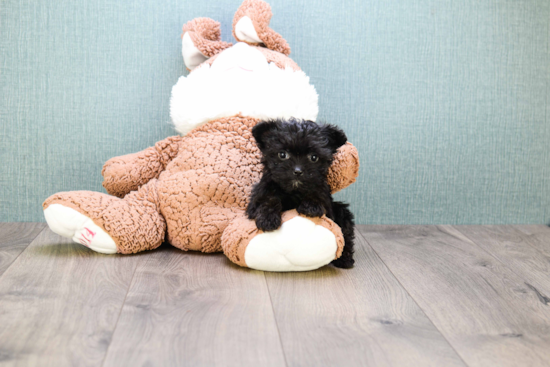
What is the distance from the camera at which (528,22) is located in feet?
5.26

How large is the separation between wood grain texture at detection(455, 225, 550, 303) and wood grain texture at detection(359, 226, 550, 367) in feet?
0.09

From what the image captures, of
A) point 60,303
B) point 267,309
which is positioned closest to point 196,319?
point 267,309

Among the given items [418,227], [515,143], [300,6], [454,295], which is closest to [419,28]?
[300,6]

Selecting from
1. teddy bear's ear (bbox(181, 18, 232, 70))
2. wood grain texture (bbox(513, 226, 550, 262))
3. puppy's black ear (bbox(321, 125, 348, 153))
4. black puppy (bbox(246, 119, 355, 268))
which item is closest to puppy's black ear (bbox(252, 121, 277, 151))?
black puppy (bbox(246, 119, 355, 268))

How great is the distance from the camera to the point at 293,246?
3.59ft

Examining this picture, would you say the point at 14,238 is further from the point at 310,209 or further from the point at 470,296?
the point at 470,296

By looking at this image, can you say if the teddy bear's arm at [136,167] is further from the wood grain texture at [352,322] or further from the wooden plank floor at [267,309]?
the wood grain texture at [352,322]

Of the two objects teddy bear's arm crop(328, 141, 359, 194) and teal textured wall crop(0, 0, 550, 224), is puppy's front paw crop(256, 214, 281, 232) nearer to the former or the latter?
teddy bear's arm crop(328, 141, 359, 194)

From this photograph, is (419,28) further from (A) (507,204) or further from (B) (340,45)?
(A) (507,204)

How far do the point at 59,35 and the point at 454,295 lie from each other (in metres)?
1.27

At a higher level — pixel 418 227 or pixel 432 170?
pixel 432 170

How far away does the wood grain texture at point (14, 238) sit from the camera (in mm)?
1201

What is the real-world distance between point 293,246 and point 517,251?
0.70 metres

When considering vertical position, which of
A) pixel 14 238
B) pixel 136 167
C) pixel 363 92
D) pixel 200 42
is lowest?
pixel 14 238
